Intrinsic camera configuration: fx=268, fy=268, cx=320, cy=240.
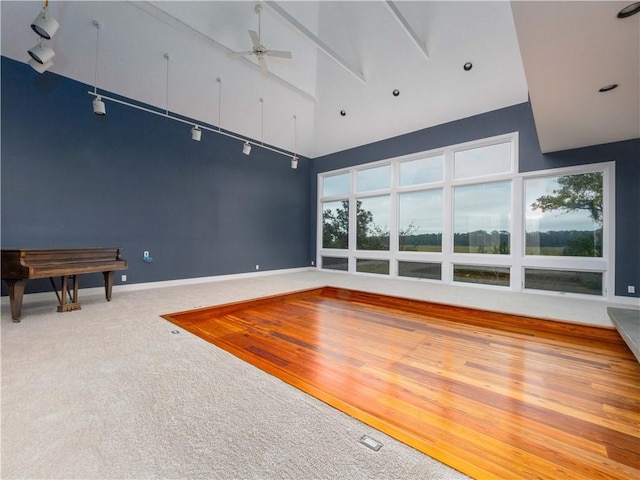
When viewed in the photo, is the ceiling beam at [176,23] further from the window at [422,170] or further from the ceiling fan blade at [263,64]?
the window at [422,170]

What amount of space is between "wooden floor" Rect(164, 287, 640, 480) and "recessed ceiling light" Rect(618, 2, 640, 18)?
2592 millimetres

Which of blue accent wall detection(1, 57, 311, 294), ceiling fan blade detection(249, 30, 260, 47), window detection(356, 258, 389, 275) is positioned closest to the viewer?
ceiling fan blade detection(249, 30, 260, 47)

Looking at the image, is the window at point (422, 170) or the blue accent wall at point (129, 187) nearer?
the blue accent wall at point (129, 187)

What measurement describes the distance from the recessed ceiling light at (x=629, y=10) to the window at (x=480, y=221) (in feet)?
Result: 12.1

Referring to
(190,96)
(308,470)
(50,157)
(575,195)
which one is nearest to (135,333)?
(308,470)

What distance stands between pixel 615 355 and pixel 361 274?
16.2 feet

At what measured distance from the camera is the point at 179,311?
136 inches

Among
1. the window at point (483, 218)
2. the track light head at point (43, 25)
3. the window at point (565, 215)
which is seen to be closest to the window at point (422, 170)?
the window at point (483, 218)

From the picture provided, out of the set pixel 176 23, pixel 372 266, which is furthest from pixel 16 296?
pixel 372 266

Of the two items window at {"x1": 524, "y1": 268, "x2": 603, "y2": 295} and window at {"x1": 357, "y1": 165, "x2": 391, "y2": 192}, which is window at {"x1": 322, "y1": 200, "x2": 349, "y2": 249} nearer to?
window at {"x1": 357, "y1": 165, "x2": 391, "y2": 192}

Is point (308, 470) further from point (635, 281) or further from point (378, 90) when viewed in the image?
point (378, 90)

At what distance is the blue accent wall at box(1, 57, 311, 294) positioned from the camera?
3.89 metres

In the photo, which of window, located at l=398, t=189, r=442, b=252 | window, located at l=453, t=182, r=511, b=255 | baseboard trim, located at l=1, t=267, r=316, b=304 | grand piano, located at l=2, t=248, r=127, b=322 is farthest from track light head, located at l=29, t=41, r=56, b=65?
window, located at l=453, t=182, r=511, b=255

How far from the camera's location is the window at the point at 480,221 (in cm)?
457
